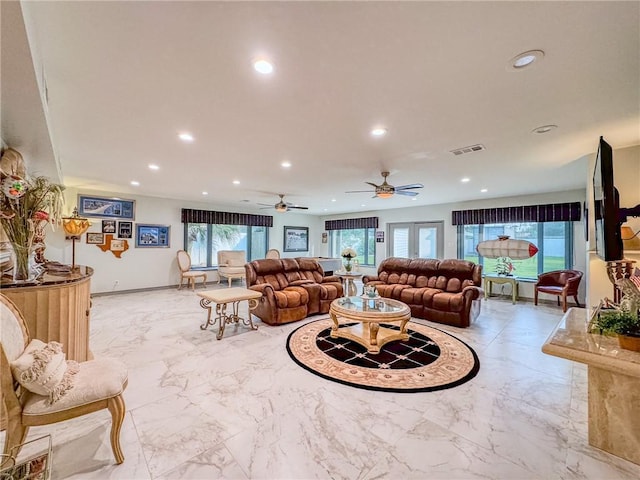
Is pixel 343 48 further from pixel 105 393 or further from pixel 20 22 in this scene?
pixel 105 393

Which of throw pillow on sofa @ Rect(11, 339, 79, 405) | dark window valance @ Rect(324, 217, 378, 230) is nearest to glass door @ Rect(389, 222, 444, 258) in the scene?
dark window valance @ Rect(324, 217, 378, 230)

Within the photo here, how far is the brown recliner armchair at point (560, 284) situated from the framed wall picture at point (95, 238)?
32.6ft

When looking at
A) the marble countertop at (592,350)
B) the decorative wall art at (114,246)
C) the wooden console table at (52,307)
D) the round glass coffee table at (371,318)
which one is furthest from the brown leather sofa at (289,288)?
the decorative wall art at (114,246)

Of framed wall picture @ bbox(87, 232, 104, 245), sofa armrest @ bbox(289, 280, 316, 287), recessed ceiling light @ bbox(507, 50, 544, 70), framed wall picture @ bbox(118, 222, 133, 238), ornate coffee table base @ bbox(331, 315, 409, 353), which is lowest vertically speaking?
ornate coffee table base @ bbox(331, 315, 409, 353)

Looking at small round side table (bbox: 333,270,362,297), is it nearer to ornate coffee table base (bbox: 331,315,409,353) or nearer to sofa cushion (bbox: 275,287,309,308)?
sofa cushion (bbox: 275,287,309,308)

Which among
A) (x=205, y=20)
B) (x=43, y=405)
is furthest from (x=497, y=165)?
(x=43, y=405)

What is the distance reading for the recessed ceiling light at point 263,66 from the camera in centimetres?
177

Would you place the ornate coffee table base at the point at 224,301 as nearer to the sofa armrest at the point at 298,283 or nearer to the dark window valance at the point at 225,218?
the sofa armrest at the point at 298,283

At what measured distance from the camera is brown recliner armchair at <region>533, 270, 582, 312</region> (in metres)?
5.27

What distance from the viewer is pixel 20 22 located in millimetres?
1260

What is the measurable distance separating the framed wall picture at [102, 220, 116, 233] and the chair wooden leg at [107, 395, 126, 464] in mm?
6306

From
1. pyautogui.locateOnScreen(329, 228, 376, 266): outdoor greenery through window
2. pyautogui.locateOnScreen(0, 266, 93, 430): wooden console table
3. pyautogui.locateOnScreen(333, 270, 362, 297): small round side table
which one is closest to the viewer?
pyautogui.locateOnScreen(0, 266, 93, 430): wooden console table

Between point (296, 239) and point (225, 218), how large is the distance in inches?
121

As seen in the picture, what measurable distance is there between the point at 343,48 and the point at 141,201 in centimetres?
719
